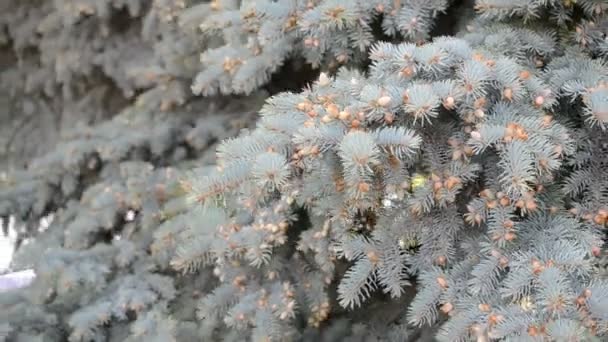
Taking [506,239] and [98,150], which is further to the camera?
[98,150]

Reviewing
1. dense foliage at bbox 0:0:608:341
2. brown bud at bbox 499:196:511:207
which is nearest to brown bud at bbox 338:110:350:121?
dense foliage at bbox 0:0:608:341

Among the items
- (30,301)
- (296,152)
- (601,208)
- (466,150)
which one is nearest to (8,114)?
(30,301)

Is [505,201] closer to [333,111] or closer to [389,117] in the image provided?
[389,117]

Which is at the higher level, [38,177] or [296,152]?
[296,152]

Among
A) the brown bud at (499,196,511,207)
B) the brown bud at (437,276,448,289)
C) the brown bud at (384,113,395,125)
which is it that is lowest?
the brown bud at (437,276,448,289)

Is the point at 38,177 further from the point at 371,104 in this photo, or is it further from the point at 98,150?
the point at 371,104

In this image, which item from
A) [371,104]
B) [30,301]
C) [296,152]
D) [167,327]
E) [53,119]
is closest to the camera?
[371,104]

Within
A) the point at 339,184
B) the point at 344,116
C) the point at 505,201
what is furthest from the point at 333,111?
the point at 505,201

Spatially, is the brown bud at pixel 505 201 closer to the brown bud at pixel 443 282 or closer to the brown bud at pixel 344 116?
the brown bud at pixel 443 282

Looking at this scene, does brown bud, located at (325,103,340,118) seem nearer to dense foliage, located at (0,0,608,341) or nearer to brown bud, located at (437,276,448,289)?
dense foliage, located at (0,0,608,341)
